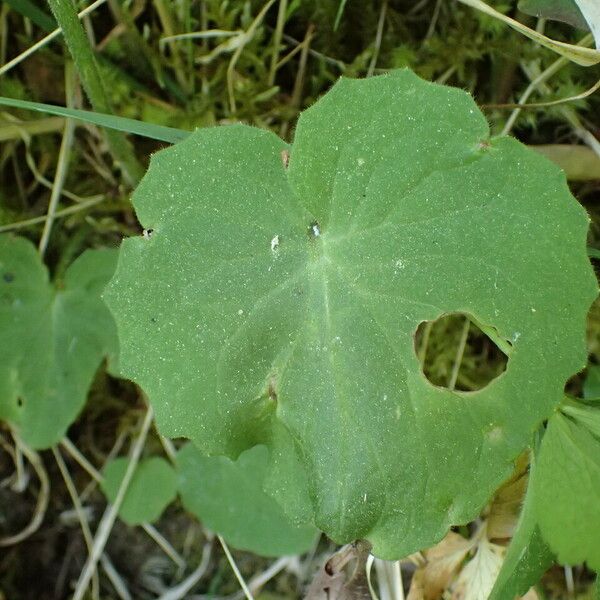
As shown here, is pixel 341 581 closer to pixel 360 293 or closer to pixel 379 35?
pixel 360 293

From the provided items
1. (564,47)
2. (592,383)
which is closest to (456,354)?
(592,383)

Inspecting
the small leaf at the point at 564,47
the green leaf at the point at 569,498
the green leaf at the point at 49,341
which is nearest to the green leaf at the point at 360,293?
the green leaf at the point at 569,498

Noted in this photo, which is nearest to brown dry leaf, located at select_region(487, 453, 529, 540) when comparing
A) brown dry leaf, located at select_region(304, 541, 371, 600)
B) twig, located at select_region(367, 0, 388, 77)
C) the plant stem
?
brown dry leaf, located at select_region(304, 541, 371, 600)

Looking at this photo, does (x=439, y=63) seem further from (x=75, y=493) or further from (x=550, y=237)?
(x=75, y=493)

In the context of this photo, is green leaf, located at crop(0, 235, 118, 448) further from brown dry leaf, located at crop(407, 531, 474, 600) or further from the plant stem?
brown dry leaf, located at crop(407, 531, 474, 600)

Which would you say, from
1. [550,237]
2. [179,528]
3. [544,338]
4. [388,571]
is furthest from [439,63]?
[179,528]
